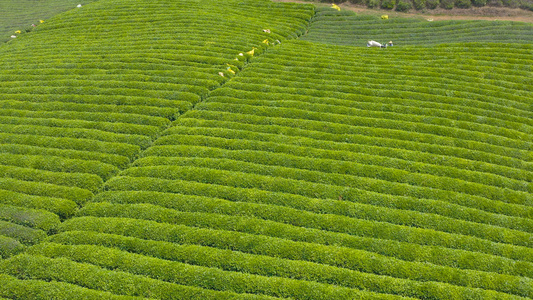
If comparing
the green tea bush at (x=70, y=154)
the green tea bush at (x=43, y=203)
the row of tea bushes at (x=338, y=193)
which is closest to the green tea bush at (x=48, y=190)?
the green tea bush at (x=43, y=203)

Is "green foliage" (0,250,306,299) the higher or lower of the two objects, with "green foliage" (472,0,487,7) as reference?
lower

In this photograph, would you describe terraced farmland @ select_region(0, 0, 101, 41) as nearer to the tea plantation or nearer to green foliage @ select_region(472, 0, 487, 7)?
the tea plantation

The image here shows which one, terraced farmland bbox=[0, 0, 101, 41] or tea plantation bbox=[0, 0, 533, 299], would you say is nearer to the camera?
tea plantation bbox=[0, 0, 533, 299]

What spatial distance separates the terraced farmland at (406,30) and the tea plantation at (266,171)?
2794 mm

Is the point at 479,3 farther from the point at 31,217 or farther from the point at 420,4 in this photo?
the point at 31,217

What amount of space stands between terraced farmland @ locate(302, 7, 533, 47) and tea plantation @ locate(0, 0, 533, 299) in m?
2.79

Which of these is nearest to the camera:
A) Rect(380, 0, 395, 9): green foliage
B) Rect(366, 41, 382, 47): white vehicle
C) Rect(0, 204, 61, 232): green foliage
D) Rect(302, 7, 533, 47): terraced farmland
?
Rect(0, 204, 61, 232): green foliage

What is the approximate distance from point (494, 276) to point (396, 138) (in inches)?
409

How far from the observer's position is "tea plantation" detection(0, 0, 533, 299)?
564 inches

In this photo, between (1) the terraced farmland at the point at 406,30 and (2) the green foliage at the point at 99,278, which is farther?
(1) the terraced farmland at the point at 406,30

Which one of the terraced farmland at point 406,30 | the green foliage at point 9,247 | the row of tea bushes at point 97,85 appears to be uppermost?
the terraced farmland at point 406,30

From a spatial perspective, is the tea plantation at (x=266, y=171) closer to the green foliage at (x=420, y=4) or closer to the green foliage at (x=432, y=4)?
the green foliage at (x=432, y=4)

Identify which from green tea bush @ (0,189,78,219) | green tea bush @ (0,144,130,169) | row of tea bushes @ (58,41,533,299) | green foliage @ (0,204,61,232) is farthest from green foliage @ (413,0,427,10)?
green foliage @ (0,204,61,232)

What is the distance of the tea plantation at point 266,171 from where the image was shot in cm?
1432
